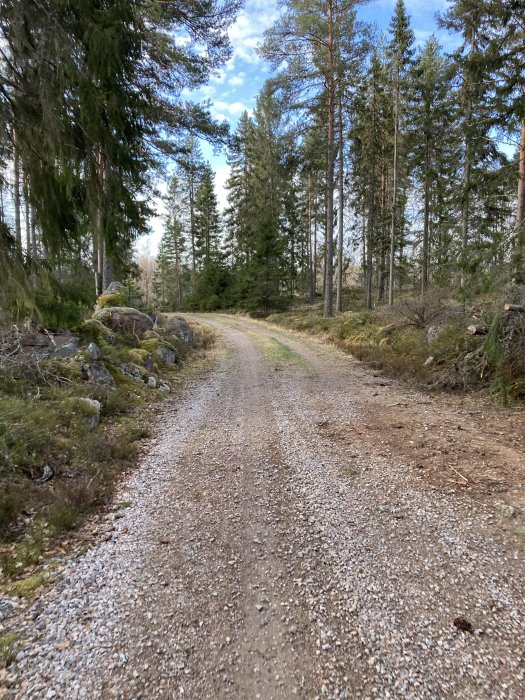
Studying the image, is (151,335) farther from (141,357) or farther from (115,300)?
(115,300)

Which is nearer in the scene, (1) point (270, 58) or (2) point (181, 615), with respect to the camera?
(2) point (181, 615)

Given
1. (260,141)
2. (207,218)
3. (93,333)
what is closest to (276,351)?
(93,333)

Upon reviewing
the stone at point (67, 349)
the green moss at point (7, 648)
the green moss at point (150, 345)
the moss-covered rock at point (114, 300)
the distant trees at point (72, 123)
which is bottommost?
the green moss at point (7, 648)

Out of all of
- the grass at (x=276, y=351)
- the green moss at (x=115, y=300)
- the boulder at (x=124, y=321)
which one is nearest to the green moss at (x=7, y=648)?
the boulder at (x=124, y=321)

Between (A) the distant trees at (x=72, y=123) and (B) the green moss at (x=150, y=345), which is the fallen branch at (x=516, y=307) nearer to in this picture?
(A) the distant trees at (x=72, y=123)

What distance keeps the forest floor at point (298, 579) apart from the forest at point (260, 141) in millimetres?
2394

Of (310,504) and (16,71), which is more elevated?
(16,71)

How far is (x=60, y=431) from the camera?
4.52m

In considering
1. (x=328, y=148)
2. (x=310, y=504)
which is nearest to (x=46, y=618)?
(x=310, y=504)

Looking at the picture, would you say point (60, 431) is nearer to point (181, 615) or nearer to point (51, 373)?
point (51, 373)

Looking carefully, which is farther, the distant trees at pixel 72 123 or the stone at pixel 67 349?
the stone at pixel 67 349

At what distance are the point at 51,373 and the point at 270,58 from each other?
49.7 feet

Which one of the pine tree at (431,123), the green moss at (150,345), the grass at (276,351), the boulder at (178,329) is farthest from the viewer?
the pine tree at (431,123)

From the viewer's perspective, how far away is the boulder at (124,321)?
9.65m
